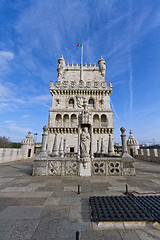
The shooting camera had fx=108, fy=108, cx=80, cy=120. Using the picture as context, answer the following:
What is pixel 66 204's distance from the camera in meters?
3.64

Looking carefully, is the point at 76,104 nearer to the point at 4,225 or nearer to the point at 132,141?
the point at 132,141

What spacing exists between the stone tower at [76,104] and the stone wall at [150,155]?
6929 millimetres

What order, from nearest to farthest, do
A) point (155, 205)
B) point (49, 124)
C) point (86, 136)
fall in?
1. point (155, 205)
2. point (86, 136)
3. point (49, 124)

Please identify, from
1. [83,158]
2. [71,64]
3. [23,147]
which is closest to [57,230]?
[83,158]

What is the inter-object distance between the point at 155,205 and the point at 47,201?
11.7ft

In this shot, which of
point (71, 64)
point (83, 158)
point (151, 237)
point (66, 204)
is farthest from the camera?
point (71, 64)

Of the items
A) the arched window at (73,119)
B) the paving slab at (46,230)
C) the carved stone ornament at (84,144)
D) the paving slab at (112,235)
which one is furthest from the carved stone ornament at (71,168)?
the arched window at (73,119)

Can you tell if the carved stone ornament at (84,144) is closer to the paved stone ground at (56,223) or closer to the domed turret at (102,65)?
the paved stone ground at (56,223)

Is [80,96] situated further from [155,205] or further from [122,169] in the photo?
[155,205]

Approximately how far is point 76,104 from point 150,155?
18739mm

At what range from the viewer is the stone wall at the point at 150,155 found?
1780 centimetres

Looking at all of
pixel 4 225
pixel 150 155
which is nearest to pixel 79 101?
pixel 150 155

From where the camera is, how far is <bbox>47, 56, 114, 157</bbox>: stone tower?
25391 mm

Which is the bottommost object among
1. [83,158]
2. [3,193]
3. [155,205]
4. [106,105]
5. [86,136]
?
[3,193]
